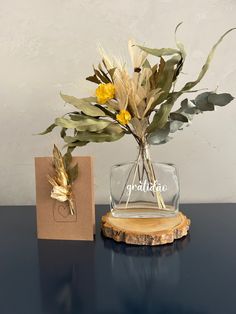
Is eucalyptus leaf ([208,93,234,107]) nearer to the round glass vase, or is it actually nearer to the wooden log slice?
the round glass vase

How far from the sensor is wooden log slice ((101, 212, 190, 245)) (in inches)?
30.1

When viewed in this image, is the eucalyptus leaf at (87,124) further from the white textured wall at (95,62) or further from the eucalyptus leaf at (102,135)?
the white textured wall at (95,62)

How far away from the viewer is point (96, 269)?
2.19 feet

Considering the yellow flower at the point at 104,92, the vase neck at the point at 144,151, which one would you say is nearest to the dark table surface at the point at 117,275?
the vase neck at the point at 144,151

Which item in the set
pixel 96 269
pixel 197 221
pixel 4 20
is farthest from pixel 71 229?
pixel 4 20

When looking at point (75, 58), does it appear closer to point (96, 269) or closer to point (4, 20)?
point (4, 20)

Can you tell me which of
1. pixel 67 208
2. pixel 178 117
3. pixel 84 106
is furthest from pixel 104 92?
pixel 67 208

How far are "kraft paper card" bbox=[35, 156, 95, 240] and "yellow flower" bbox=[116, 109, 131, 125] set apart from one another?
0.11 m

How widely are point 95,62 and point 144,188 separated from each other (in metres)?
0.46

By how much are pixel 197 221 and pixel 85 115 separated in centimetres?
41

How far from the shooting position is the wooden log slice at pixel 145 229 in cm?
76

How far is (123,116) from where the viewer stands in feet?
2.48

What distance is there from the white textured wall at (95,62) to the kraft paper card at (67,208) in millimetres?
324

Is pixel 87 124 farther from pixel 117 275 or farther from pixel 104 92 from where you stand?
pixel 117 275
